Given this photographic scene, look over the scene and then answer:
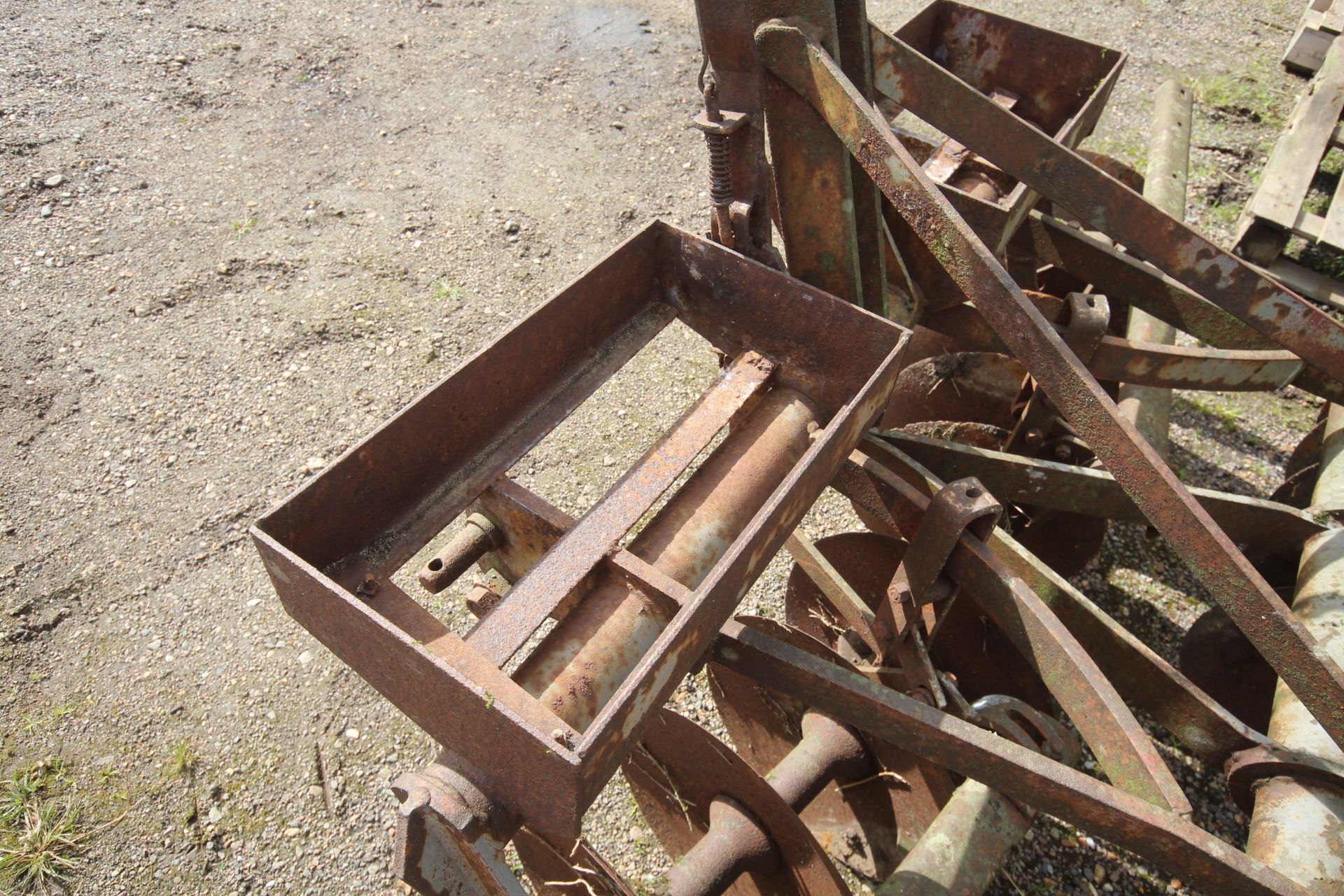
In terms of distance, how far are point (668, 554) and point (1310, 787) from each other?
153cm

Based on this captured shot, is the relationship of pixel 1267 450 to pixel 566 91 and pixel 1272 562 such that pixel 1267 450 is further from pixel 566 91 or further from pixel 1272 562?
pixel 566 91

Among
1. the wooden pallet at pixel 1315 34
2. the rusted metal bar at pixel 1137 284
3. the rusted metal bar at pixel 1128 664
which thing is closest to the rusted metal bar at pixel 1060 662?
the rusted metal bar at pixel 1128 664

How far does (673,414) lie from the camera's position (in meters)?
3.83

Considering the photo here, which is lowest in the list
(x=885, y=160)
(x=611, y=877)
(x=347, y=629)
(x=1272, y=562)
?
(x=611, y=877)

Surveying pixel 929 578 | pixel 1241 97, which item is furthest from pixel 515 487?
pixel 1241 97

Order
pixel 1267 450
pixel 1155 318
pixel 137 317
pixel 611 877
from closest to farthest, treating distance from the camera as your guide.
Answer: pixel 611 877, pixel 1155 318, pixel 1267 450, pixel 137 317

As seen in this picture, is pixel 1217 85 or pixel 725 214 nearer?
pixel 725 214

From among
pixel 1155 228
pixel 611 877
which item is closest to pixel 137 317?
pixel 611 877

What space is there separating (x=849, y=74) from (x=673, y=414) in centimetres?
187

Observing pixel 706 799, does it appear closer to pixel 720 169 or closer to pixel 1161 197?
pixel 720 169

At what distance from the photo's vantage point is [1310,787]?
73.0 inches

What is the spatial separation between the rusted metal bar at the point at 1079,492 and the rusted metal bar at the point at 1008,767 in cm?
89

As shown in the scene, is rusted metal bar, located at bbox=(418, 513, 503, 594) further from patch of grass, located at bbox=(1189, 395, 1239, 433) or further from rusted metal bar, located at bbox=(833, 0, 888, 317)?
patch of grass, located at bbox=(1189, 395, 1239, 433)

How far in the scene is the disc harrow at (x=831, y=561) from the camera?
154 centimetres
